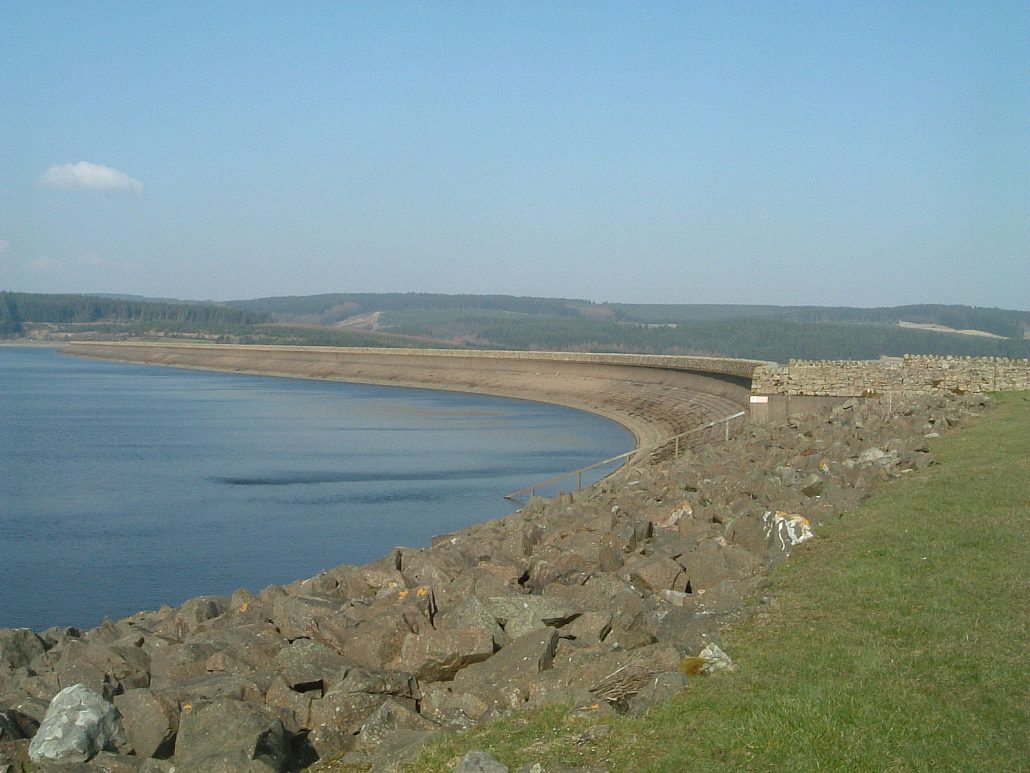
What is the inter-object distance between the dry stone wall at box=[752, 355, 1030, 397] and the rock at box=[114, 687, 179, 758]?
25.1 metres

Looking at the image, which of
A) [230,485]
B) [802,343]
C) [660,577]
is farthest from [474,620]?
[802,343]

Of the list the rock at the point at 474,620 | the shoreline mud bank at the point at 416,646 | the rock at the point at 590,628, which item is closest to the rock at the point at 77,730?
the shoreline mud bank at the point at 416,646

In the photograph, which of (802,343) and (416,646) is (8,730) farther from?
(802,343)

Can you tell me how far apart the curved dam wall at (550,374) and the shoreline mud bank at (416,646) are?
2970cm

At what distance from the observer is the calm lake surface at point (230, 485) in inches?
847

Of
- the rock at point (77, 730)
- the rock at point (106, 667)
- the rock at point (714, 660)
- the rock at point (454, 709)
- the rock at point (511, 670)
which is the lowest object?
the rock at point (106, 667)

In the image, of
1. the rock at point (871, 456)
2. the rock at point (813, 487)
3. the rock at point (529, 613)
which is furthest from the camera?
the rock at point (871, 456)

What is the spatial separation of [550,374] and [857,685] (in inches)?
3150

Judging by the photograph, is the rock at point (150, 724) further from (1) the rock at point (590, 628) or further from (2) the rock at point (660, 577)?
(2) the rock at point (660, 577)

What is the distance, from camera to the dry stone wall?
1187 inches

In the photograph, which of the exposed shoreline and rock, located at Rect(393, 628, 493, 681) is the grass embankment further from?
the exposed shoreline

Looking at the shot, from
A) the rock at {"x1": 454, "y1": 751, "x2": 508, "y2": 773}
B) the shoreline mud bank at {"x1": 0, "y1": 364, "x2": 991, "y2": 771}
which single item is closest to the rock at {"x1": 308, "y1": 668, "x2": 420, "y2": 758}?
the shoreline mud bank at {"x1": 0, "y1": 364, "x2": 991, "y2": 771}

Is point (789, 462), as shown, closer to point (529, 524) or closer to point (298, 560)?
point (529, 524)

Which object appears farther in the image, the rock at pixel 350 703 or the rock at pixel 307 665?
the rock at pixel 307 665
